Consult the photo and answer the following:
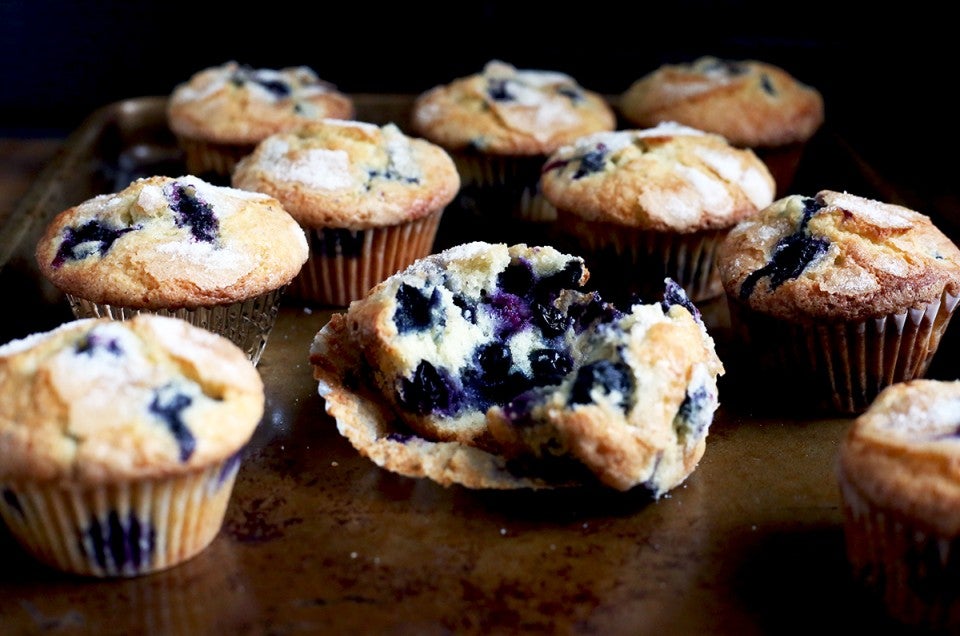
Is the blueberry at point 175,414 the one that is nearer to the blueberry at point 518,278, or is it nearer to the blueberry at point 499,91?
the blueberry at point 518,278

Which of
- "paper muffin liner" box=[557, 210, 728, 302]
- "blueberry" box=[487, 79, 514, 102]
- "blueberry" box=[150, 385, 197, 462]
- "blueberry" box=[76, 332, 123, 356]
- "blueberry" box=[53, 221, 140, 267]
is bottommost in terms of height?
"paper muffin liner" box=[557, 210, 728, 302]

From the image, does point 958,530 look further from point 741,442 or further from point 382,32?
point 382,32

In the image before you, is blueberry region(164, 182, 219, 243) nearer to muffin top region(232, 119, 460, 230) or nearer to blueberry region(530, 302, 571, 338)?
muffin top region(232, 119, 460, 230)

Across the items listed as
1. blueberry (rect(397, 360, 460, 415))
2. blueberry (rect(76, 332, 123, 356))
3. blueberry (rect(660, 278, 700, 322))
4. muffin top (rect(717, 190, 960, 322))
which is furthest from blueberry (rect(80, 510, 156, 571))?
muffin top (rect(717, 190, 960, 322))

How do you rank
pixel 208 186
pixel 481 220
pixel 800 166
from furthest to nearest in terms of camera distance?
1. pixel 800 166
2. pixel 481 220
3. pixel 208 186

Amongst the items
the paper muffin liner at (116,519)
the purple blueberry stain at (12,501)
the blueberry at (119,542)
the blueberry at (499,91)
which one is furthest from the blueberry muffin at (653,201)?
the purple blueberry stain at (12,501)

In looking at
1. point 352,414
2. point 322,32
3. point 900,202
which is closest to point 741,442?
point 352,414
